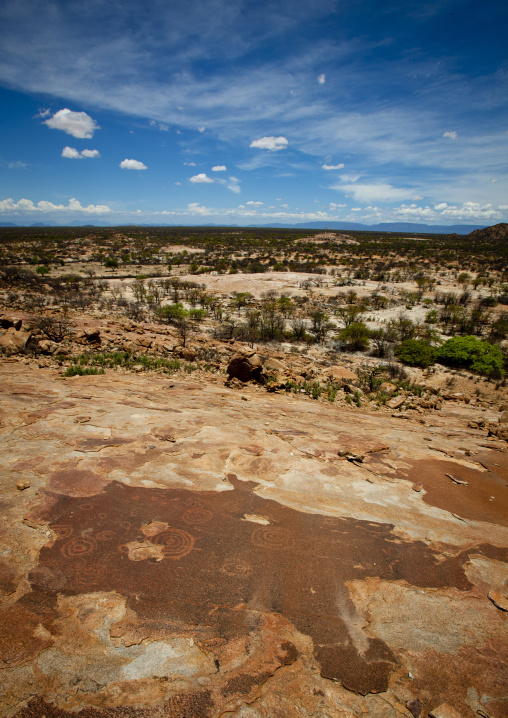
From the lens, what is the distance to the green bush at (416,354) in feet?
49.9

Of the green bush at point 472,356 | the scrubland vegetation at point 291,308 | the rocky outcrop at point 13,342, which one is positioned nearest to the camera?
the rocky outcrop at point 13,342

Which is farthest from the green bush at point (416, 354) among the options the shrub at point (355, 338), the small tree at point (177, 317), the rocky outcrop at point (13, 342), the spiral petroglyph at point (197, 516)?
the rocky outcrop at point (13, 342)

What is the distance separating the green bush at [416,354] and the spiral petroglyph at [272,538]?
13.4 metres

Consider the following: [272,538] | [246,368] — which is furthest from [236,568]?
[246,368]

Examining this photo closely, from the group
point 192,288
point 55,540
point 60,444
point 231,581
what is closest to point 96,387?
point 60,444

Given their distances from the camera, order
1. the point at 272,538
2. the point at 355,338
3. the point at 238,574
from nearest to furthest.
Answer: the point at 238,574, the point at 272,538, the point at 355,338

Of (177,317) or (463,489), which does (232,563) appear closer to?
(463,489)

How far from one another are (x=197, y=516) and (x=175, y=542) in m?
0.44

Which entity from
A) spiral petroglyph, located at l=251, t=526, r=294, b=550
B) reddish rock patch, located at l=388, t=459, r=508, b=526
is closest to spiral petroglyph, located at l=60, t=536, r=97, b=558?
spiral petroglyph, located at l=251, t=526, r=294, b=550

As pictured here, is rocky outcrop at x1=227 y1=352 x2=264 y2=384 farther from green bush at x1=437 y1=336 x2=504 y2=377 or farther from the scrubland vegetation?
green bush at x1=437 y1=336 x2=504 y2=377

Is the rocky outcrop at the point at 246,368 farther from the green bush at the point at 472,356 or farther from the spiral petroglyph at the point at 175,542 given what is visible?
the green bush at the point at 472,356

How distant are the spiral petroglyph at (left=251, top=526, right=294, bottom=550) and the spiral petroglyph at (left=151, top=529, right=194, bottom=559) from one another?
74 centimetres

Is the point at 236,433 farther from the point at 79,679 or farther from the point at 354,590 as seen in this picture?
the point at 79,679

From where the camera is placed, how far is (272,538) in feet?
12.6
